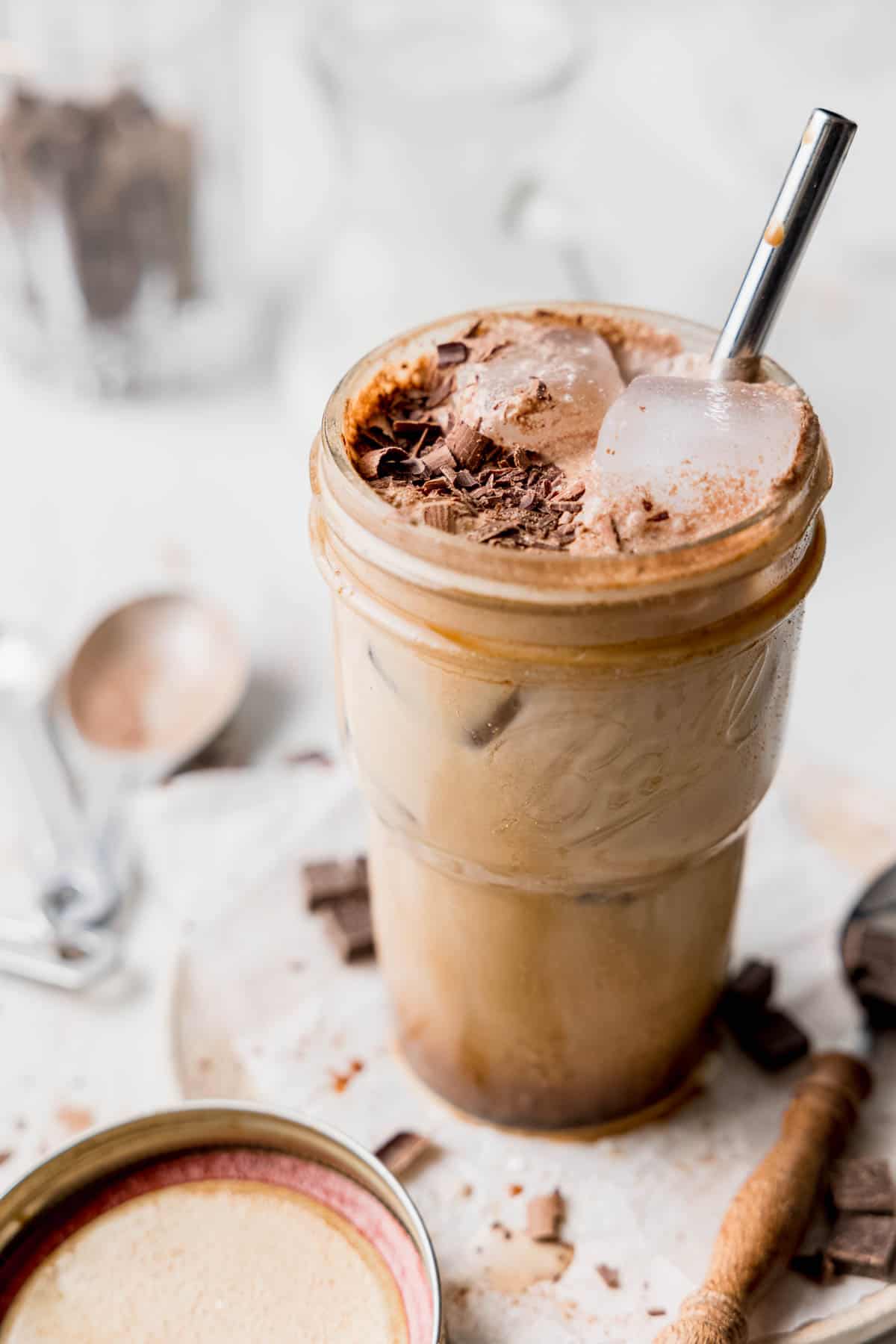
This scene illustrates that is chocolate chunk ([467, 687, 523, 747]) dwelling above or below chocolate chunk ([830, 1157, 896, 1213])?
above

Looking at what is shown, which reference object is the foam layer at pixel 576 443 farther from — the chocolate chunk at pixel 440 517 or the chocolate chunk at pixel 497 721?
the chocolate chunk at pixel 497 721

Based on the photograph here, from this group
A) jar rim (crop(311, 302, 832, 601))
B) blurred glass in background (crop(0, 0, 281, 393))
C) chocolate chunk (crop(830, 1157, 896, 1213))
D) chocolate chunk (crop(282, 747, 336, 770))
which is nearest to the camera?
jar rim (crop(311, 302, 832, 601))

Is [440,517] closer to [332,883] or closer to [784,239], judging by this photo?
[784,239]

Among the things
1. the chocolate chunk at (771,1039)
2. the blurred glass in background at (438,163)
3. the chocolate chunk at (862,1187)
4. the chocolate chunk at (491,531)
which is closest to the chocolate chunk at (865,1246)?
the chocolate chunk at (862,1187)

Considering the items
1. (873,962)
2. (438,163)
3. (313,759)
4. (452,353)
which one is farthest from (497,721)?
(438,163)

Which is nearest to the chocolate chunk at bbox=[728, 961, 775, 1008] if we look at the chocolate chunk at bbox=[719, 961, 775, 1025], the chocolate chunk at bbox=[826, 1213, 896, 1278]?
the chocolate chunk at bbox=[719, 961, 775, 1025]

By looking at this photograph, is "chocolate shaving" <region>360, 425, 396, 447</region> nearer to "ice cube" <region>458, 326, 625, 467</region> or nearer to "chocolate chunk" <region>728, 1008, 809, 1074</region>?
"ice cube" <region>458, 326, 625, 467</region>
